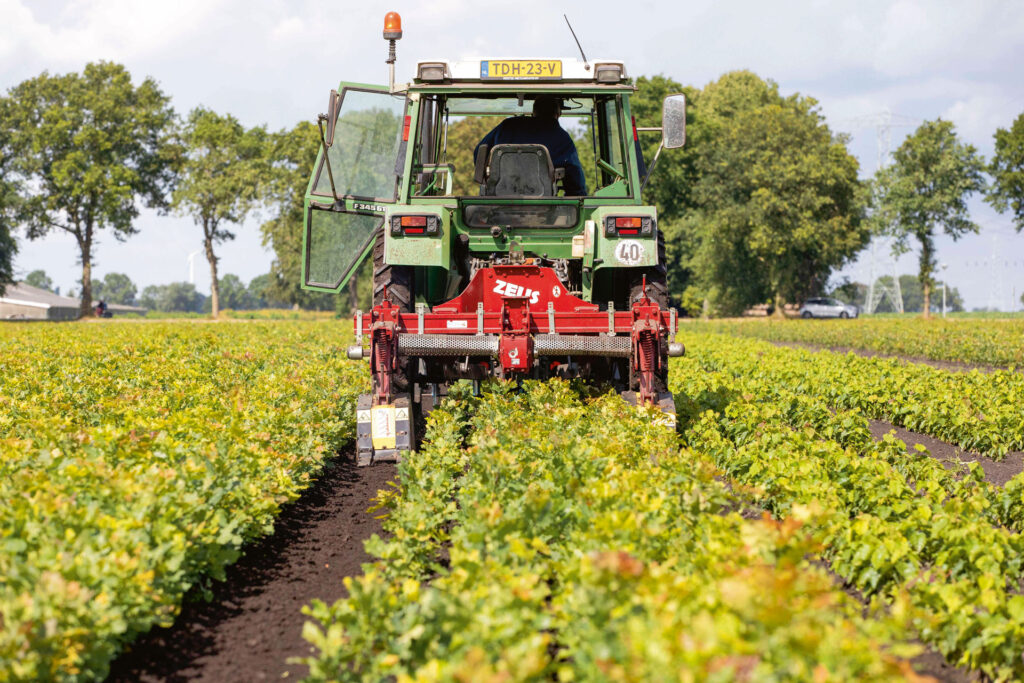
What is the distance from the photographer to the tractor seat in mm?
8773

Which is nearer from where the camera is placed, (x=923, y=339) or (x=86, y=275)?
(x=923, y=339)

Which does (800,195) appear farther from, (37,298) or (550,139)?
(37,298)

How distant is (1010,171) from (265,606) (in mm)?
48783

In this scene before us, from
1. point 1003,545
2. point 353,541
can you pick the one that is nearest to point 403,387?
point 353,541

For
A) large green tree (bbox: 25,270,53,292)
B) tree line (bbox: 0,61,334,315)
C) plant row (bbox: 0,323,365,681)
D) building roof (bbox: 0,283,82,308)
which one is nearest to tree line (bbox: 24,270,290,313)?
large green tree (bbox: 25,270,53,292)

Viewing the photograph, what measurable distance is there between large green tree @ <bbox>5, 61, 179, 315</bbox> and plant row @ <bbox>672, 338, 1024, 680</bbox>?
170 ft

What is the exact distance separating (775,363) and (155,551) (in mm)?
13831

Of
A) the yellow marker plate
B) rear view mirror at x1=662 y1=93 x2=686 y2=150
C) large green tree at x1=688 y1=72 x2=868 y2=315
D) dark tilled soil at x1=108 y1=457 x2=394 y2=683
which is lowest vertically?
dark tilled soil at x1=108 y1=457 x2=394 y2=683

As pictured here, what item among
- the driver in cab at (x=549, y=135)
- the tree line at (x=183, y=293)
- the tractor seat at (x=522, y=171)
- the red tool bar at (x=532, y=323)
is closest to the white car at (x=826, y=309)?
the driver in cab at (x=549, y=135)

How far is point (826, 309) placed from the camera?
56812 millimetres

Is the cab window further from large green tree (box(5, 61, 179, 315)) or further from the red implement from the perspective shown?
large green tree (box(5, 61, 179, 315))

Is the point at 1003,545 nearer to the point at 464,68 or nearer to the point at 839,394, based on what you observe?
the point at 464,68

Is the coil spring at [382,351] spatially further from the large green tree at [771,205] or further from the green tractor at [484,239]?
the large green tree at [771,205]

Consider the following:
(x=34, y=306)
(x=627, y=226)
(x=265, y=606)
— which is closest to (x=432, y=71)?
(x=627, y=226)
